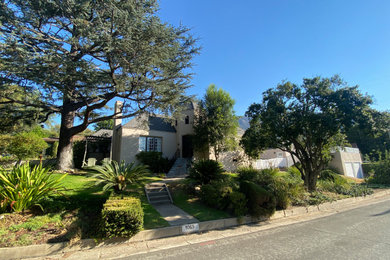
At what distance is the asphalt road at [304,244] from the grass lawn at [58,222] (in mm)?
1614

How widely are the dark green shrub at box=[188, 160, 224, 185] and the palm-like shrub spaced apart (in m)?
5.71

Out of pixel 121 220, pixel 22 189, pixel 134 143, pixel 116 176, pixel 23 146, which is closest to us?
pixel 121 220

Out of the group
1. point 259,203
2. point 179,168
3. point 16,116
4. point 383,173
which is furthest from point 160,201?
point 383,173

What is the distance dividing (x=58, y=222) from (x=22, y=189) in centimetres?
140

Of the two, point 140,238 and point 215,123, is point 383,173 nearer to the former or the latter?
point 215,123

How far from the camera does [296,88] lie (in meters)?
10.6

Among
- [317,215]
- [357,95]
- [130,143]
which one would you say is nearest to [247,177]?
[317,215]

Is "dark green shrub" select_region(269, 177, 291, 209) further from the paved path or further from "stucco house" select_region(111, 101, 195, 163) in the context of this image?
"stucco house" select_region(111, 101, 195, 163)

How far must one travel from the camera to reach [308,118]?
9.41 metres

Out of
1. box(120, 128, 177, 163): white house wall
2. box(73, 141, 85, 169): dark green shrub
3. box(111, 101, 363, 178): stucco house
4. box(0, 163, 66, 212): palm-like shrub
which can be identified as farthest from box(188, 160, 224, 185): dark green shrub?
box(73, 141, 85, 169): dark green shrub

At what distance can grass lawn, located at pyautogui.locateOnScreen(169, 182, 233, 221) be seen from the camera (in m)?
6.24

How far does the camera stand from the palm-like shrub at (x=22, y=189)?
4.70 metres

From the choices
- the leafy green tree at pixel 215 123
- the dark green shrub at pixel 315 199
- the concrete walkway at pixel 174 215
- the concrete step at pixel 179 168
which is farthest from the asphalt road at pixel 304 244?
the leafy green tree at pixel 215 123

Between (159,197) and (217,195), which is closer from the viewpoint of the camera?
(217,195)
